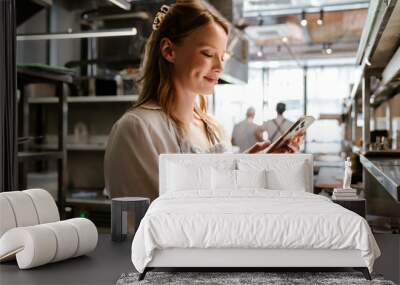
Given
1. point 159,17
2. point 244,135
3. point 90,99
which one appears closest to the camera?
point 159,17

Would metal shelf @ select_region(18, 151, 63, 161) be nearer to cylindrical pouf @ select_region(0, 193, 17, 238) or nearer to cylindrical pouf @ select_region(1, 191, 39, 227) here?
cylindrical pouf @ select_region(1, 191, 39, 227)

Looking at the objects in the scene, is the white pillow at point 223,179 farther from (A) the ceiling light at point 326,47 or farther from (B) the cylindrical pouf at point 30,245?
(A) the ceiling light at point 326,47

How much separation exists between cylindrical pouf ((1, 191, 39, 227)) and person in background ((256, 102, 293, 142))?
7.98 ft

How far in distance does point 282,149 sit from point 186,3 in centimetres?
162

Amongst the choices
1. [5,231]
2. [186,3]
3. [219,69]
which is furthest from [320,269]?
Answer: [186,3]

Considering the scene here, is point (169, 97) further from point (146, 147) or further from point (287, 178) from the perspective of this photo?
point (287, 178)

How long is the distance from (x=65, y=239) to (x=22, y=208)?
16.0 inches

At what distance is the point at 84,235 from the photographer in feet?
12.4

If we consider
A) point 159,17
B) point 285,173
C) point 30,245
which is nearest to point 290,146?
point 285,173

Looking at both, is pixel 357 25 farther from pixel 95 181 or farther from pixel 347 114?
pixel 95 181

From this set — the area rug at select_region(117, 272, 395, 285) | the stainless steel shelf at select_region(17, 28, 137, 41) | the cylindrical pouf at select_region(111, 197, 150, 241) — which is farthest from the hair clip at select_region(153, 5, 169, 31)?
the area rug at select_region(117, 272, 395, 285)

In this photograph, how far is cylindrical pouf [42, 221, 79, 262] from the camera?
356 centimetres

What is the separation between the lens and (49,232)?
3496 mm

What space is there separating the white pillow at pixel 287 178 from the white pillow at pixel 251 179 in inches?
3.0
